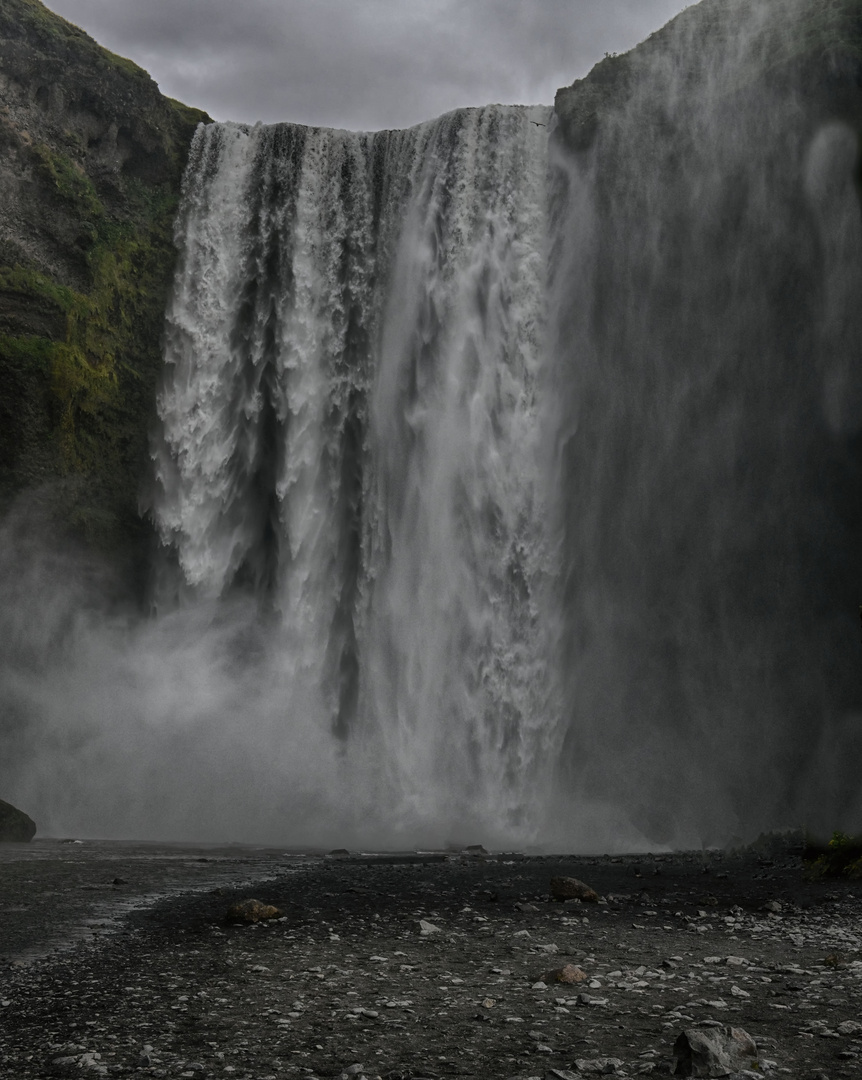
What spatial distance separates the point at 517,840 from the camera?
18406 mm

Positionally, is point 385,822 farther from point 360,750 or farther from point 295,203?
point 295,203

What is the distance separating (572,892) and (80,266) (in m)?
22.9

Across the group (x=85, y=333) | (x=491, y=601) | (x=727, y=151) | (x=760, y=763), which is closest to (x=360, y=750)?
(x=491, y=601)

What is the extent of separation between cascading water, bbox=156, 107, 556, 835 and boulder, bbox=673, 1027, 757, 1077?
16510mm

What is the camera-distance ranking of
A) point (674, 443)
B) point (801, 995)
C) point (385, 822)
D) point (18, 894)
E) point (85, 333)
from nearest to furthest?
point (801, 995) < point (18, 894) < point (385, 822) < point (674, 443) < point (85, 333)

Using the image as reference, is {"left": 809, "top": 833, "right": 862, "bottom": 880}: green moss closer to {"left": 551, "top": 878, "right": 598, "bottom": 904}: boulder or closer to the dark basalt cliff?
{"left": 551, "top": 878, "right": 598, "bottom": 904}: boulder

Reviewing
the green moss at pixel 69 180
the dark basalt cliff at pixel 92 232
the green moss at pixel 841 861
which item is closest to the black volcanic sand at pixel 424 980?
the green moss at pixel 841 861

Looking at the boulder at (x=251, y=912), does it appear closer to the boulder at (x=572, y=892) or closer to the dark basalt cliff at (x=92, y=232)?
the boulder at (x=572, y=892)

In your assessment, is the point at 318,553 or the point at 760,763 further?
the point at 318,553

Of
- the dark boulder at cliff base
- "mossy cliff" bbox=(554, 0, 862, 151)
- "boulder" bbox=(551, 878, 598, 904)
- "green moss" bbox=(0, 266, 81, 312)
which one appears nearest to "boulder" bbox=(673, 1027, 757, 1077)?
"boulder" bbox=(551, 878, 598, 904)

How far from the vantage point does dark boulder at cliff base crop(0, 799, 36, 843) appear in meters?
17.8

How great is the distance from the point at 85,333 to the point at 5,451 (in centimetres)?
398

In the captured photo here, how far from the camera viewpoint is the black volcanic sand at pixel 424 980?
13.4 feet

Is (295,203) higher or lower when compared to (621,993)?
higher
